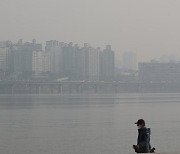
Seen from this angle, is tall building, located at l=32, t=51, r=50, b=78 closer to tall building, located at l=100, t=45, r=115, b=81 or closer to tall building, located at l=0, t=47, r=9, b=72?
tall building, located at l=0, t=47, r=9, b=72

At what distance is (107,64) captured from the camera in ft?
604

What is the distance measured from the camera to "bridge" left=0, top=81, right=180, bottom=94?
13481 centimetres

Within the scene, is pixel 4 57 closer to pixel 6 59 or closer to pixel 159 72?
pixel 6 59

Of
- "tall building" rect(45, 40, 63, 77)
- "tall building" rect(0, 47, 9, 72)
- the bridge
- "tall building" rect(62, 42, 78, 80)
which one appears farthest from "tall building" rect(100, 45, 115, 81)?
"tall building" rect(0, 47, 9, 72)

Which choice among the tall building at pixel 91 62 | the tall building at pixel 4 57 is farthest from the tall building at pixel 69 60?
the tall building at pixel 4 57

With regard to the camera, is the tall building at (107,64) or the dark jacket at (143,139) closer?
the dark jacket at (143,139)

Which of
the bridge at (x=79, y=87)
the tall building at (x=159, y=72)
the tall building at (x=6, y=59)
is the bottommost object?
the bridge at (x=79, y=87)

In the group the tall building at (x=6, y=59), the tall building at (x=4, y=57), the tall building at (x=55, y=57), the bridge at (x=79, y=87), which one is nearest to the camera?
the bridge at (x=79, y=87)

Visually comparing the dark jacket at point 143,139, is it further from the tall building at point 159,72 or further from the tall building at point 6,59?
the tall building at point 159,72

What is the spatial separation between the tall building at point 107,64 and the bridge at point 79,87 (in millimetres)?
9877

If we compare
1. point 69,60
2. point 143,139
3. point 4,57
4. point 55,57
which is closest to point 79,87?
point 69,60

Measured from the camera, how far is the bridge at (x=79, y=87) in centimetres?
13481

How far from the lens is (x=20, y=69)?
168250 millimetres

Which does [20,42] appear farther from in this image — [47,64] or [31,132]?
[31,132]
